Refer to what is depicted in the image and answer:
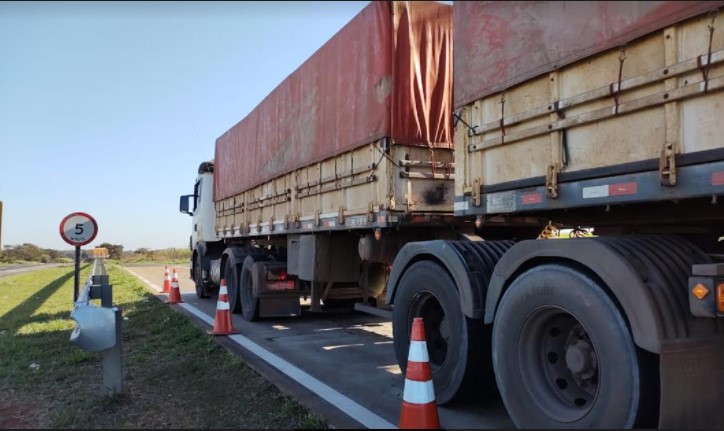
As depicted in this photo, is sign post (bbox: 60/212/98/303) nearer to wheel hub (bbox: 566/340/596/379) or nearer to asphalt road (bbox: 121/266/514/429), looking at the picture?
asphalt road (bbox: 121/266/514/429)

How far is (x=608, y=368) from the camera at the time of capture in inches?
110

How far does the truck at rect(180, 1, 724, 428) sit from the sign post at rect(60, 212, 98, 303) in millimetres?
4154

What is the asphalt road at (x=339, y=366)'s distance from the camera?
412cm

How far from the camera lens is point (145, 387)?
516 cm

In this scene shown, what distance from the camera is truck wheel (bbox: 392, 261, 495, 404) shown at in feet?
12.9

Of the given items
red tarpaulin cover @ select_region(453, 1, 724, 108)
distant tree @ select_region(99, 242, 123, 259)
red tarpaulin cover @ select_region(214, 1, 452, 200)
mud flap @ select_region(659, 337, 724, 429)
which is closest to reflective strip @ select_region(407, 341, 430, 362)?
mud flap @ select_region(659, 337, 724, 429)

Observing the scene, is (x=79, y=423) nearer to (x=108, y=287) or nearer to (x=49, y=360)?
(x=108, y=287)

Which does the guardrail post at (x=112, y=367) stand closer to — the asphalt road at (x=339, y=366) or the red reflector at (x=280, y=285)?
the asphalt road at (x=339, y=366)

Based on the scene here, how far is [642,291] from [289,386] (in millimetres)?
3360

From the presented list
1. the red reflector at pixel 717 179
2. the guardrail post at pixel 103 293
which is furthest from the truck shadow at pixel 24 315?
the red reflector at pixel 717 179

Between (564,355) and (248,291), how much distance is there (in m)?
6.84

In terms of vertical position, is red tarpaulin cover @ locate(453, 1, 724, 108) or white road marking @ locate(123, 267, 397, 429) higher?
red tarpaulin cover @ locate(453, 1, 724, 108)

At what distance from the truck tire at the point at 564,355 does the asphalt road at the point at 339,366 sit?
722mm

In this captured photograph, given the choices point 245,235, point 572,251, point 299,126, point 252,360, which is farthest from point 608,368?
point 245,235
